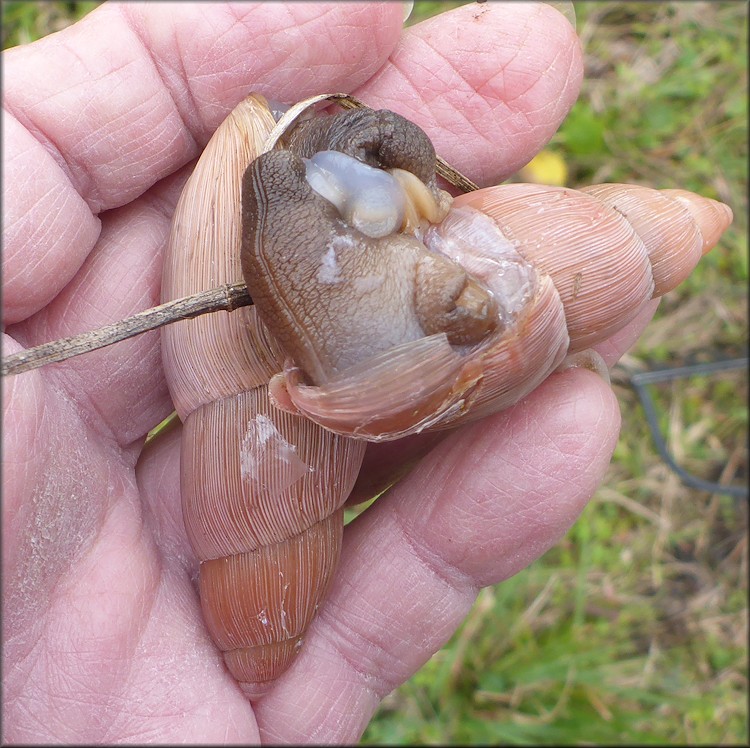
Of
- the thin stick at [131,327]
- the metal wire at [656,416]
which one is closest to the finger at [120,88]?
the thin stick at [131,327]

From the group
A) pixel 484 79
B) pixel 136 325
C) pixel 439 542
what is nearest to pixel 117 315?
pixel 136 325

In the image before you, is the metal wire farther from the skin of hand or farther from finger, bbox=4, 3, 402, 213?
finger, bbox=4, 3, 402, 213

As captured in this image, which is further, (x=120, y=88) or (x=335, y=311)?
(x=120, y=88)

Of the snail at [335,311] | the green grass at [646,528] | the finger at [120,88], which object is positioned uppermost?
the finger at [120,88]

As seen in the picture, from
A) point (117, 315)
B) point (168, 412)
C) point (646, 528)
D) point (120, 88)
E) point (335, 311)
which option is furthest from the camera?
point (646, 528)

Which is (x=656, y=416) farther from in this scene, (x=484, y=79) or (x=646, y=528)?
(x=484, y=79)

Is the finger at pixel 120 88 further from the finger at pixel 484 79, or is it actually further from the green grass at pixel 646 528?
the green grass at pixel 646 528
